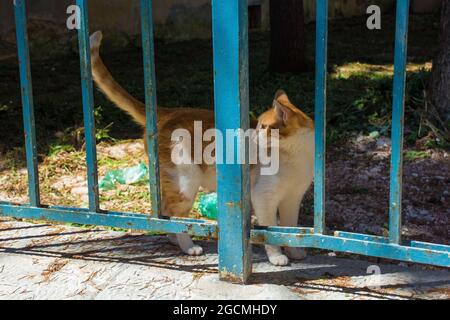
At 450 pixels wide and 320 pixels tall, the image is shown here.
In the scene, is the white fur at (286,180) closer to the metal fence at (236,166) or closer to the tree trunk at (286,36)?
the metal fence at (236,166)

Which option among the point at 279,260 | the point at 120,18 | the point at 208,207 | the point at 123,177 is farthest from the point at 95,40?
the point at 120,18

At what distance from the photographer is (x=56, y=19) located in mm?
8711

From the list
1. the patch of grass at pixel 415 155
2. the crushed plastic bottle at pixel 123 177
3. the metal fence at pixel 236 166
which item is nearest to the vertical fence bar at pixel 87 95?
the metal fence at pixel 236 166

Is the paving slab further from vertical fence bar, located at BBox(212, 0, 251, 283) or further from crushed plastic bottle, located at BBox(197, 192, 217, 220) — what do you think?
crushed plastic bottle, located at BBox(197, 192, 217, 220)

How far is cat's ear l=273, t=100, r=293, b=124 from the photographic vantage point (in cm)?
273

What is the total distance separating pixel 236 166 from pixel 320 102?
377 millimetres

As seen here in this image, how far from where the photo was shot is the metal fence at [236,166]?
197cm

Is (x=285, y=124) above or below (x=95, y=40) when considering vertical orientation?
below

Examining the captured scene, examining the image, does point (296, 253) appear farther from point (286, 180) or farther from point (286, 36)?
point (286, 36)

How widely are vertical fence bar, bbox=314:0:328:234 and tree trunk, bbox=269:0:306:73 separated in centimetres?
507

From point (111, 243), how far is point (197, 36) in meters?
7.58

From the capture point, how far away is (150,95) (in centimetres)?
222
